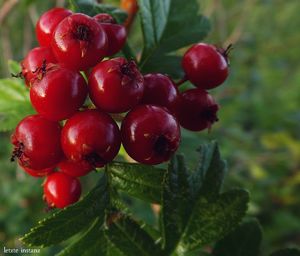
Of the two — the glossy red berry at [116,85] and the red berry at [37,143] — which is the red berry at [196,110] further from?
the red berry at [37,143]

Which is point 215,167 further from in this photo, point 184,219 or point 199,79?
point 199,79

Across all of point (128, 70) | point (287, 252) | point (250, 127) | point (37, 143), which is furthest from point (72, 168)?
point (250, 127)

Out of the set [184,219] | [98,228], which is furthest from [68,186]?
[184,219]

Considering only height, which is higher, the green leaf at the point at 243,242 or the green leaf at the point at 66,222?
the green leaf at the point at 66,222

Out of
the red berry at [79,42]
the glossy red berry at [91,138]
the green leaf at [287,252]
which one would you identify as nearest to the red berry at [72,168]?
the glossy red berry at [91,138]

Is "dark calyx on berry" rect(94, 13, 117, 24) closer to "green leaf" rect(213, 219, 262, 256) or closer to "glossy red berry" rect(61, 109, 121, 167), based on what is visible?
"glossy red berry" rect(61, 109, 121, 167)
